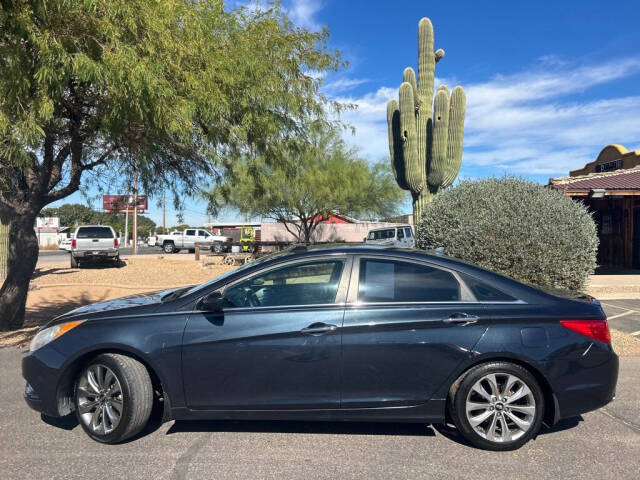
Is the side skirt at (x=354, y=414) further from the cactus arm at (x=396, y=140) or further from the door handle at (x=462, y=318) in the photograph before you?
the cactus arm at (x=396, y=140)

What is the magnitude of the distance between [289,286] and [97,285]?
11.9m

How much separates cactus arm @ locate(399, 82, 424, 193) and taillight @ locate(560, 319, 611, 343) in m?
13.5

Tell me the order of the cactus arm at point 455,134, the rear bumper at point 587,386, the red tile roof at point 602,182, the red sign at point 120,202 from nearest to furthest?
the rear bumper at point 587,386
the red sign at point 120,202
the red tile roof at point 602,182
the cactus arm at point 455,134

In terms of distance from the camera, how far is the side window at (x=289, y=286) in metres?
3.79

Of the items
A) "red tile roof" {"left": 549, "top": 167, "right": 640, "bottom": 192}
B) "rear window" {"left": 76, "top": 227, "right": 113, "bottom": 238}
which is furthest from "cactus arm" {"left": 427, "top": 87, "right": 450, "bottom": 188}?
"rear window" {"left": 76, "top": 227, "right": 113, "bottom": 238}

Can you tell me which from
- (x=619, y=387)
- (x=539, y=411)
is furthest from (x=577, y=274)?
(x=539, y=411)

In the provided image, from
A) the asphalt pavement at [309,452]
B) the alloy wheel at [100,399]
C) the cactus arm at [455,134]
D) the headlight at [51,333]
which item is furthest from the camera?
the cactus arm at [455,134]

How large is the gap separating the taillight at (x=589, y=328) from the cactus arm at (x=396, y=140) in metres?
14.0

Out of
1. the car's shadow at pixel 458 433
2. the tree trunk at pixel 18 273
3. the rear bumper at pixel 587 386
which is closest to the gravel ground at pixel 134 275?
the tree trunk at pixel 18 273

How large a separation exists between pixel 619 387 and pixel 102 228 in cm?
1988

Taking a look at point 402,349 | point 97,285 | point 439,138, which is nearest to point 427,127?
point 439,138

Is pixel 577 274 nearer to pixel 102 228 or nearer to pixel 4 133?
pixel 4 133

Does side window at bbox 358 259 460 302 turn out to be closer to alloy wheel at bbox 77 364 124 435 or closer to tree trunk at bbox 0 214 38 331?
alloy wheel at bbox 77 364 124 435

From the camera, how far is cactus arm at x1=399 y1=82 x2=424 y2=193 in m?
16.4
